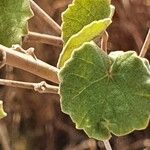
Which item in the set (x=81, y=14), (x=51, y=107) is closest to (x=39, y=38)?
(x=81, y=14)

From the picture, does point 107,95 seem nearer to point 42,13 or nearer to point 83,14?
point 83,14

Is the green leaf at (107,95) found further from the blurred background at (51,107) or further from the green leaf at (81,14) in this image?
the blurred background at (51,107)

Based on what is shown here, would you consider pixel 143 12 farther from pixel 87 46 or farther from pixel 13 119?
pixel 87 46

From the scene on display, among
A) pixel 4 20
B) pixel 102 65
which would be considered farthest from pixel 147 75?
pixel 4 20

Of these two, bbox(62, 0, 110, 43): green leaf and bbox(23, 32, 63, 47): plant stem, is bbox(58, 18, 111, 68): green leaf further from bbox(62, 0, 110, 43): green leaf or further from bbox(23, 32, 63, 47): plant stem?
bbox(23, 32, 63, 47): plant stem

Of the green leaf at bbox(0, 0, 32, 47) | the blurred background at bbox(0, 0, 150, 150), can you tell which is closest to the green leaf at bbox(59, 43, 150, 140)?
the green leaf at bbox(0, 0, 32, 47)

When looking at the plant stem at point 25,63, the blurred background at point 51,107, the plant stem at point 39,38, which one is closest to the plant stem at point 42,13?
the plant stem at point 39,38
